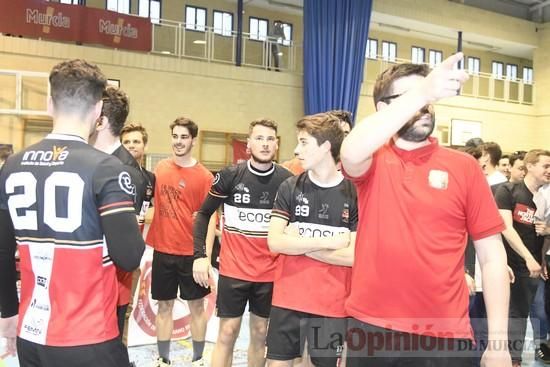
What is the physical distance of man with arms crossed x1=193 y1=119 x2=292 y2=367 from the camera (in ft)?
13.0

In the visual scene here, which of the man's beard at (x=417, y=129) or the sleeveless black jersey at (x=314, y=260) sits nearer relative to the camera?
the man's beard at (x=417, y=129)

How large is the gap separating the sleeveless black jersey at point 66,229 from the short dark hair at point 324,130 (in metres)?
1.56

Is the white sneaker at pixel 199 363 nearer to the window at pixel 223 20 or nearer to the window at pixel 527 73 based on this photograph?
the window at pixel 223 20

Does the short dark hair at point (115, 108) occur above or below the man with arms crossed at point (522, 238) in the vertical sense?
above

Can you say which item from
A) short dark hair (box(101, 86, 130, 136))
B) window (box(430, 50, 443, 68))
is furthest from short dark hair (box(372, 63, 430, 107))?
window (box(430, 50, 443, 68))

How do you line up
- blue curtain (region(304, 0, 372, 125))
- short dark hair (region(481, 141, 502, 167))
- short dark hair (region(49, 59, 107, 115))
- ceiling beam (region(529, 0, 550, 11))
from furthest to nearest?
ceiling beam (region(529, 0, 550, 11)) < blue curtain (region(304, 0, 372, 125)) < short dark hair (region(481, 141, 502, 167)) < short dark hair (region(49, 59, 107, 115))

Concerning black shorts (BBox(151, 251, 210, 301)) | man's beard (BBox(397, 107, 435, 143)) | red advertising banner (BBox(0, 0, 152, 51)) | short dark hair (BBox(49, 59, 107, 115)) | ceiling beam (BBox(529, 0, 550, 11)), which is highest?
ceiling beam (BBox(529, 0, 550, 11))

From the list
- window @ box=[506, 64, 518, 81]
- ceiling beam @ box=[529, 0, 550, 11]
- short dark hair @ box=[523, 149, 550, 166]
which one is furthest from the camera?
window @ box=[506, 64, 518, 81]

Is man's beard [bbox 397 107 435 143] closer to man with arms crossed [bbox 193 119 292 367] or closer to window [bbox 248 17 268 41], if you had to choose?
man with arms crossed [bbox 193 119 292 367]

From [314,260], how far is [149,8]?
14544 mm

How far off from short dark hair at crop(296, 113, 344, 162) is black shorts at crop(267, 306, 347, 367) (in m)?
0.99

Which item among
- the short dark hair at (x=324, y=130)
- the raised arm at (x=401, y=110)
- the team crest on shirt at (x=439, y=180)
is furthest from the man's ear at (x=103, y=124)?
the team crest on shirt at (x=439, y=180)

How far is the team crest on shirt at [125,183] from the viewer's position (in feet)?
6.53

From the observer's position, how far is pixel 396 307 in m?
2.04
